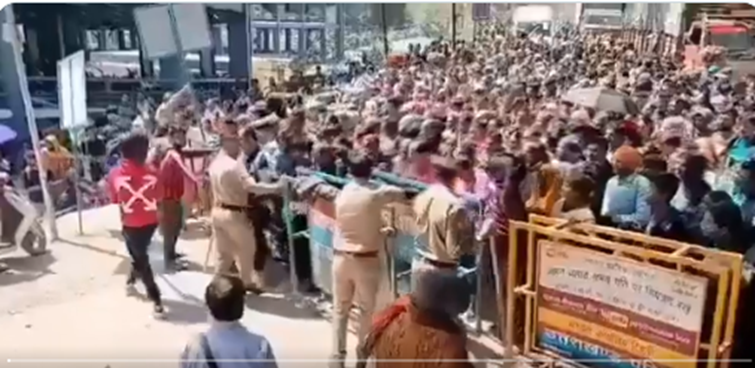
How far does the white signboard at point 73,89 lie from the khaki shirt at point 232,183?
0.92ft

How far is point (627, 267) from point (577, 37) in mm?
454

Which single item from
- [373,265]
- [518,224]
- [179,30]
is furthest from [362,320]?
[179,30]

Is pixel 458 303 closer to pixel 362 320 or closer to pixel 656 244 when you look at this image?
pixel 362 320

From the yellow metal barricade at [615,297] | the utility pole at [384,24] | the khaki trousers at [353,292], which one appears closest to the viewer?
the yellow metal barricade at [615,297]

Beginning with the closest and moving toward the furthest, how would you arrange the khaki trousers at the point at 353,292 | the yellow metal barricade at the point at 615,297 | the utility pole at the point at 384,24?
1. the yellow metal barricade at the point at 615,297
2. the utility pole at the point at 384,24
3. the khaki trousers at the point at 353,292

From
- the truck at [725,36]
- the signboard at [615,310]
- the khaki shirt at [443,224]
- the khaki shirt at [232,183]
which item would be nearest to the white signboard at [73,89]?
the khaki shirt at [232,183]

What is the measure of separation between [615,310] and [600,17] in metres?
0.57

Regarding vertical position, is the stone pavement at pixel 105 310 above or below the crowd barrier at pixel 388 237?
below

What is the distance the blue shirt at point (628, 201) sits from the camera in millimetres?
1701

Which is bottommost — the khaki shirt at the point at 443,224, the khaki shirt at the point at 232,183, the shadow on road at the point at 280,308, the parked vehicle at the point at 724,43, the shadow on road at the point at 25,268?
the shadow on road at the point at 280,308

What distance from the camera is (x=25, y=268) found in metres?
1.86

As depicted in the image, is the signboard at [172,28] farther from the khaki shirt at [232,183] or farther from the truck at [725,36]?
the truck at [725,36]

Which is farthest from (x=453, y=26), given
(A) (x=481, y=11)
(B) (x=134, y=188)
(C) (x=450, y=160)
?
(B) (x=134, y=188)

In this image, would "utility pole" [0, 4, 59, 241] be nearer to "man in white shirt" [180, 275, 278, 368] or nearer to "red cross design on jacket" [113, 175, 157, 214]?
"red cross design on jacket" [113, 175, 157, 214]
